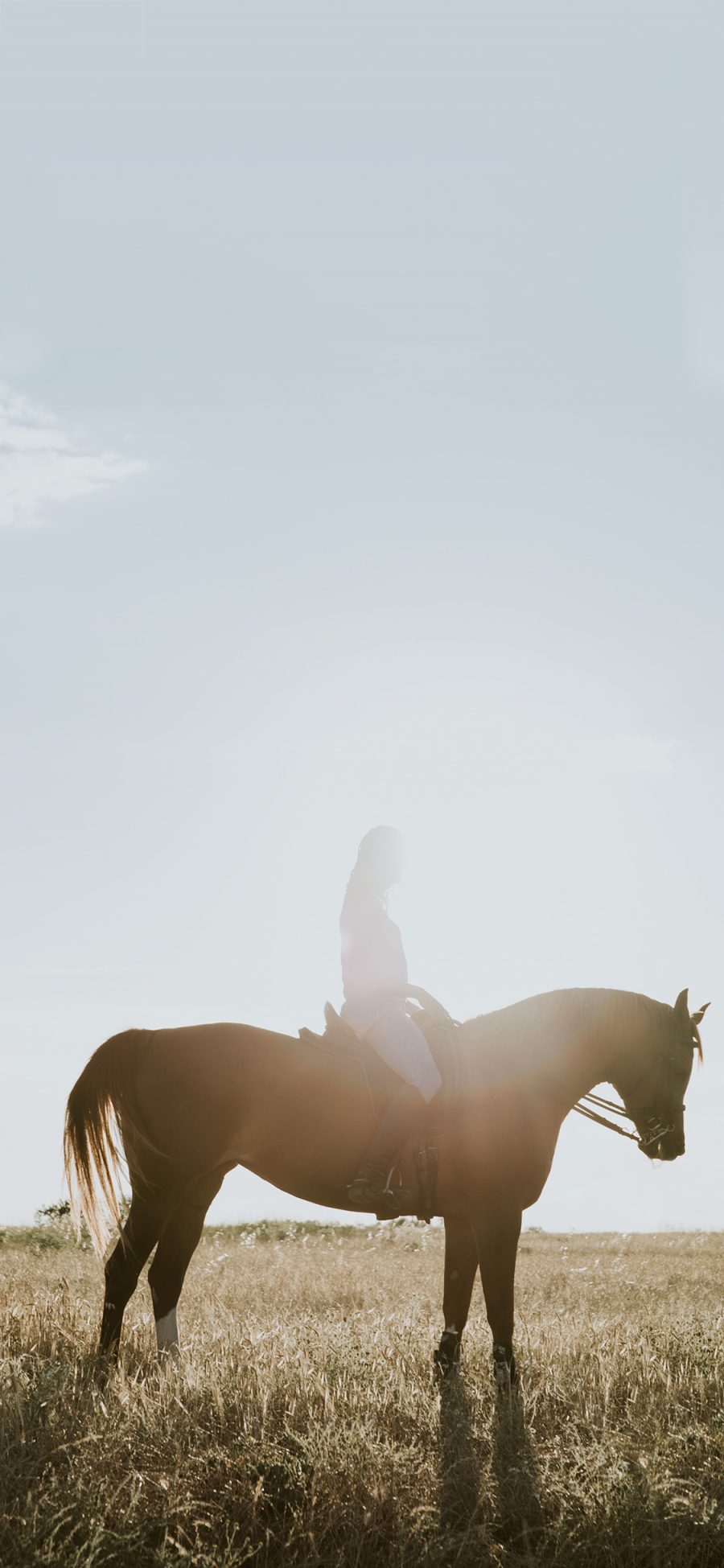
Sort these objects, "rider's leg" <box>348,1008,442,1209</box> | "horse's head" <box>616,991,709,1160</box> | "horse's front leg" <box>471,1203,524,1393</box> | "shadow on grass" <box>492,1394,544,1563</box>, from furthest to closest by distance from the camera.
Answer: "horse's head" <box>616,991,709,1160</box> < "rider's leg" <box>348,1008,442,1209</box> < "horse's front leg" <box>471,1203,524,1393</box> < "shadow on grass" <box>492,1394,544,1563</box>

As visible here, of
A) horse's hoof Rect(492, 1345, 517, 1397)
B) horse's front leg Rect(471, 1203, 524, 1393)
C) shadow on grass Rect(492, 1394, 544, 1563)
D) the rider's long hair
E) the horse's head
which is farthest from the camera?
the horse's head

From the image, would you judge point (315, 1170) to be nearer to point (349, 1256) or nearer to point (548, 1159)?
point (548, 1159)

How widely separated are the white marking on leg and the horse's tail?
0.70m

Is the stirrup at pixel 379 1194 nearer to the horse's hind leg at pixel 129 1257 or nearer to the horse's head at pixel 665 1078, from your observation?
the horse's hind leg at pixel 129 1257

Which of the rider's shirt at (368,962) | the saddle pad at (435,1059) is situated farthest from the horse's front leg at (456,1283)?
the rider's shirt at (368,962)

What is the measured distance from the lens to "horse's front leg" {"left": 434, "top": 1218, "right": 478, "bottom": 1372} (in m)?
7.05

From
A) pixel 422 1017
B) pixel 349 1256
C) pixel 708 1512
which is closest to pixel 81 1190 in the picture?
pixel 422 1017

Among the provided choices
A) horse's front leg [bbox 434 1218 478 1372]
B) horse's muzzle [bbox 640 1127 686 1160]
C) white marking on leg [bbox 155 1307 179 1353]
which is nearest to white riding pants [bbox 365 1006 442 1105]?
horse's front leg [bbox 434 1218 478 1372]

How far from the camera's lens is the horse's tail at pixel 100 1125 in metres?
7.43

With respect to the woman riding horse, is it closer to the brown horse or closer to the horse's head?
the brown horse

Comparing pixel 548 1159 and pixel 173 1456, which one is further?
pixel 548 1159

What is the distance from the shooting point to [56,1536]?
442 centimetres

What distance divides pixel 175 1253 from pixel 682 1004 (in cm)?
410

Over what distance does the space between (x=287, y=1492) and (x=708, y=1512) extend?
1.86 m
